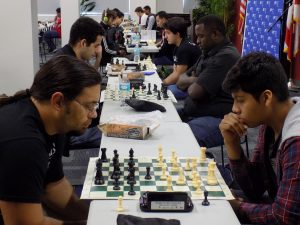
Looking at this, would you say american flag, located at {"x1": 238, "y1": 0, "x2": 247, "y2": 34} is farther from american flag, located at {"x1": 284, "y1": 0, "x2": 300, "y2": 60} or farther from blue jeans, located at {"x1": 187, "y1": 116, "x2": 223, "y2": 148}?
blue jeans, located at {"x1": 187, "y1": 116, "x2": 223, "y2": 148}

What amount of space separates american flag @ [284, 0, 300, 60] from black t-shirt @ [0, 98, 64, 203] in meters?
6.23

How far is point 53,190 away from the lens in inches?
80.9

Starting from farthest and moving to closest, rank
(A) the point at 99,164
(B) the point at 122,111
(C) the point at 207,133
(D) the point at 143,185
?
(C) the point at 207,133 → (B) the point at 122,111 → (A) the point at 99,164 → (D) the point at 143,185

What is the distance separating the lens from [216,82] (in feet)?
11.7

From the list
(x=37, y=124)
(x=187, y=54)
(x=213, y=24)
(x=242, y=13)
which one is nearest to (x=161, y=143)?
(x=37, y=124)

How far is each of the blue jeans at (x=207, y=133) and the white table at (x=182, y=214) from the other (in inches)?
58.7

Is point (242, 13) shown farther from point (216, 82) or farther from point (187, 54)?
point (216, 82)

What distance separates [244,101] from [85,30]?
6.55 ft

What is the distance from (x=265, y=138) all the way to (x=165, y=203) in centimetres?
66

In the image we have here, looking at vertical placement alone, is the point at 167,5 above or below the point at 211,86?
above

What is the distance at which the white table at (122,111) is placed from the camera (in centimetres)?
306

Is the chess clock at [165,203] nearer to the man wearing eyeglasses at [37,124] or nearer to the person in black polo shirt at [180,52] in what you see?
the man wearing eyeglasses at [37,124]

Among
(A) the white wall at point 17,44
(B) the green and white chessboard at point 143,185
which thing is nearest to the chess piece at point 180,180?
(B) the green and white chessboard at point 143,185

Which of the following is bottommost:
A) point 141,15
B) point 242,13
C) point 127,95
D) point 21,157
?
point 127,95
